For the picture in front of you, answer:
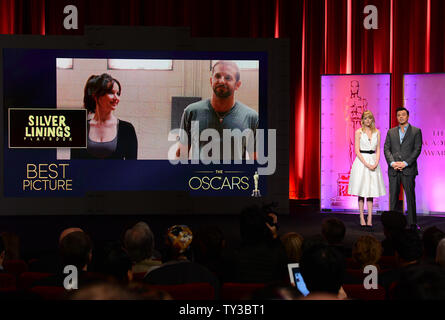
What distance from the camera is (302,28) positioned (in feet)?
31.2

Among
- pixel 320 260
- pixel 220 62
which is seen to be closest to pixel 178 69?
pixel 220 62

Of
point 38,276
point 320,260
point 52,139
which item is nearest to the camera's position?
point 320,260

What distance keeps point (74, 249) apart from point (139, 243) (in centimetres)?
54

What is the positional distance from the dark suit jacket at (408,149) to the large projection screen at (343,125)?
1197 mm

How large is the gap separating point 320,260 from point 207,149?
19.4 ft

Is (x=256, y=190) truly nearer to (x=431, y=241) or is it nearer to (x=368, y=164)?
(x=368, y=164)

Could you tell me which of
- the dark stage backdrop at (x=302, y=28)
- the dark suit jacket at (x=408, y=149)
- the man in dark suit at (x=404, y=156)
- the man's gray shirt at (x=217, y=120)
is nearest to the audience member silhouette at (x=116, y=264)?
the man in dark suit at (x=404, y=156)

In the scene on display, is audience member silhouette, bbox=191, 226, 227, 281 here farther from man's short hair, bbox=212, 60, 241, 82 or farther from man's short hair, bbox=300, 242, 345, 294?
man's short hair, bbox=212, 60, 241, 82

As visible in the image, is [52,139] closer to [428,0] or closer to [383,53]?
[383,53]

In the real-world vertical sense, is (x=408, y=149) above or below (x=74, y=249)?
above

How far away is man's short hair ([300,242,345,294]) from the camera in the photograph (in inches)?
69.4

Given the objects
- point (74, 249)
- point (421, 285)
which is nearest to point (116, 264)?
point (74, 249)
